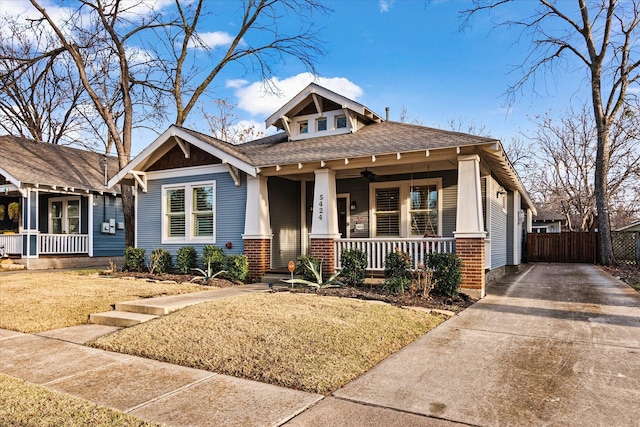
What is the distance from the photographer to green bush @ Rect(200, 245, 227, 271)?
10.9 m

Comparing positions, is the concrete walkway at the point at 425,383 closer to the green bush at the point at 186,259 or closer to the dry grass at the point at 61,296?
the dry grass at the point at 61,296

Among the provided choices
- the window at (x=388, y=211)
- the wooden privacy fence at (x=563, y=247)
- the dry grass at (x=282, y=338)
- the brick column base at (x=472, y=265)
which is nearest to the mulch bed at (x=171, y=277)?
the dry grass at (x=282, y=338)

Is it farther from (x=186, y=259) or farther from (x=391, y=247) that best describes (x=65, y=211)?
(x=391, y=247)

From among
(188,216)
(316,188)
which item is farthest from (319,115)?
(188,216)

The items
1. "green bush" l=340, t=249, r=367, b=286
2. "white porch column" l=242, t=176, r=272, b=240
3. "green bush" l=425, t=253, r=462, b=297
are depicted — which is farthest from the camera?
"white porch column" l=242, t=176, r=272, b=240

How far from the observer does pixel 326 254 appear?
10.0 meters

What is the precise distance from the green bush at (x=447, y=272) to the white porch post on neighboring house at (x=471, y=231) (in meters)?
0.38

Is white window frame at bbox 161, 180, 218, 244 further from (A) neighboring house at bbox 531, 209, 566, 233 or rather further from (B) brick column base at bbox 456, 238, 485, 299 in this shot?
(A) neighboring house at bbox 531, 209, 566, 233

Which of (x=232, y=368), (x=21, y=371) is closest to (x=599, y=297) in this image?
A: (x=232, y=368)

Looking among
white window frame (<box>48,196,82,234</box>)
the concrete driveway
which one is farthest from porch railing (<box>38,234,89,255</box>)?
the concrete driveway

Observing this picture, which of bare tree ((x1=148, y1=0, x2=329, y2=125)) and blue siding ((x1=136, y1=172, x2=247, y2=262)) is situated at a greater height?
bare tree ((x1=148, y1=0, x2=329, y2=125))

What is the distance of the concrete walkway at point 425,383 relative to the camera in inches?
125

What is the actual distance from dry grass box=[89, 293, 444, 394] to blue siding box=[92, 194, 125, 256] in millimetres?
13412

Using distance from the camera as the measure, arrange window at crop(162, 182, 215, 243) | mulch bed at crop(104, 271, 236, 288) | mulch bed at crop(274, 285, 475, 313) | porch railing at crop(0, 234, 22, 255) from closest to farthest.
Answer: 1. mulch bed at crop(274, 285, 475, 313)
2. mulch bed at crop(104, 271, 236, 288)
3. window at crop(162, 182, 215, 243)
4. porch railing at crop(0, 234, 22, 255)
